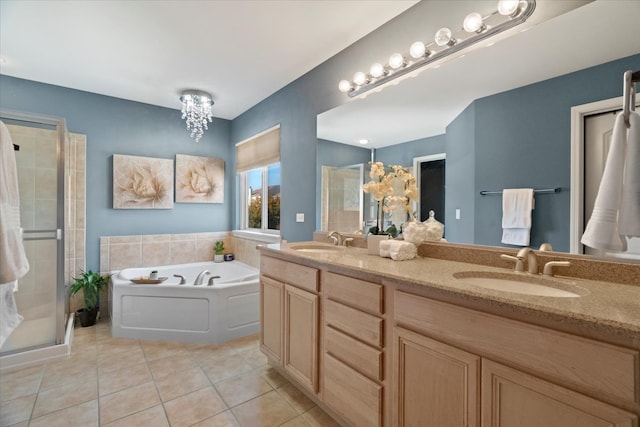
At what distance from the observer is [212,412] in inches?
67.7

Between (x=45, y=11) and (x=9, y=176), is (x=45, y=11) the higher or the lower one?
the higher one

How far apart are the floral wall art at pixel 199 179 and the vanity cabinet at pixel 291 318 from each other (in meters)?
2.22

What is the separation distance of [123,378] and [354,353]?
176cm

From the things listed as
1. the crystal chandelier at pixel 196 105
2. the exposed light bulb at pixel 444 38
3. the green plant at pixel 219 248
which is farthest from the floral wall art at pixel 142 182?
the exposed light bulb at pixel 444 38

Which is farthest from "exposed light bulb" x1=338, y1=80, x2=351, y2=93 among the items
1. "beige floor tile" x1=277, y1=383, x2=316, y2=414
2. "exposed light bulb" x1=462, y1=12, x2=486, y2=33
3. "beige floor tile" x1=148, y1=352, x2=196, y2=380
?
"beige floor tile" x1=148, y1=352, x2=196, y2=380

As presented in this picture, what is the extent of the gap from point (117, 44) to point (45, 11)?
43cm

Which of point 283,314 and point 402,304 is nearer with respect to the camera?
point 402,304

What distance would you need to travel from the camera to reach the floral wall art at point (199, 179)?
3.81m

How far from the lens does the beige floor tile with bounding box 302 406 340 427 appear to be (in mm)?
1639

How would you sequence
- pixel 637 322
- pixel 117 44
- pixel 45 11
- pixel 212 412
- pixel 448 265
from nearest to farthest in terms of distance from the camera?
pixel 637 322
pixel 448 265
pixel 212 412
pixel 45 11
pixel 117 44

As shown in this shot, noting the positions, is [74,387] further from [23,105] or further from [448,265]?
[23,105]

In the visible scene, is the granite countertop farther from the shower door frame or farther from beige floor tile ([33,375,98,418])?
the shower door frame

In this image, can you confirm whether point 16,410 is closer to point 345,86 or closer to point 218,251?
point 218,251

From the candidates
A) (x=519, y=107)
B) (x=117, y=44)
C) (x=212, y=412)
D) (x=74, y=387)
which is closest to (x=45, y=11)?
(x=117, y=44)
